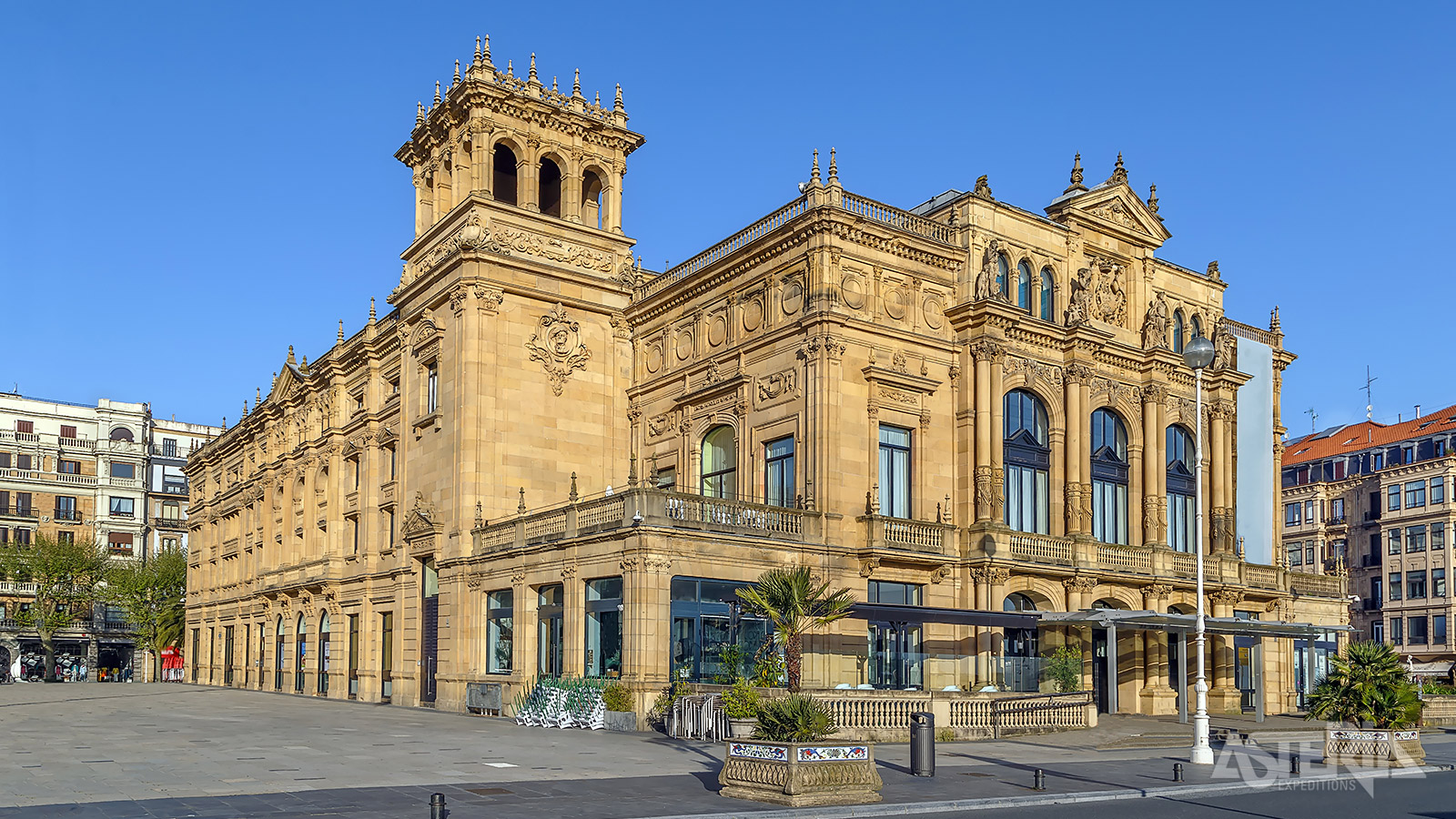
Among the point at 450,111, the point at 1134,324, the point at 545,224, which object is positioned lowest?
the point at 1134,324

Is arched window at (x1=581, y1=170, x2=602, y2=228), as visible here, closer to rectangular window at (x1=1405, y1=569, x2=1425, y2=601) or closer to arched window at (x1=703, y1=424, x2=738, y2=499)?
arched window at (x1=703, y1=424, x2=738, y2=499)

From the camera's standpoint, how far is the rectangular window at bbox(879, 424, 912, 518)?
39531mm

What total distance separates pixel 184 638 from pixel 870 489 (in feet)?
198

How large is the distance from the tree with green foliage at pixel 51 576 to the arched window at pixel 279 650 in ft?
87.8

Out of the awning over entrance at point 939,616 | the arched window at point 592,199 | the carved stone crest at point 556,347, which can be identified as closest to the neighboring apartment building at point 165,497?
the arched window at point 592,199

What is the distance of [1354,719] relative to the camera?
26.1m

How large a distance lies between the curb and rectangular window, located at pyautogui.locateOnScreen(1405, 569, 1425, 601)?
208 ft

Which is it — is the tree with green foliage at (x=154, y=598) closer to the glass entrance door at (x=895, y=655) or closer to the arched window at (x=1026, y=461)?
the glass entrance door at (x=895, y=655)

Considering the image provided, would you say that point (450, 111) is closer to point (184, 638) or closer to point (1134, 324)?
point (1134, 324)

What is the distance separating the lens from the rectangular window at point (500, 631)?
132 ft

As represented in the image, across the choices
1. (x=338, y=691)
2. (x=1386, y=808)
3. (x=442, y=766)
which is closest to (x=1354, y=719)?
(x=1386, y=808)

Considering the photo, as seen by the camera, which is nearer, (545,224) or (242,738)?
(242,738)

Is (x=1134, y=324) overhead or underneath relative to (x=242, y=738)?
overhead

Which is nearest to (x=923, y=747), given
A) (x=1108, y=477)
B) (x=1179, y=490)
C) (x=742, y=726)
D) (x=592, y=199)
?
(x=742, y=726)
